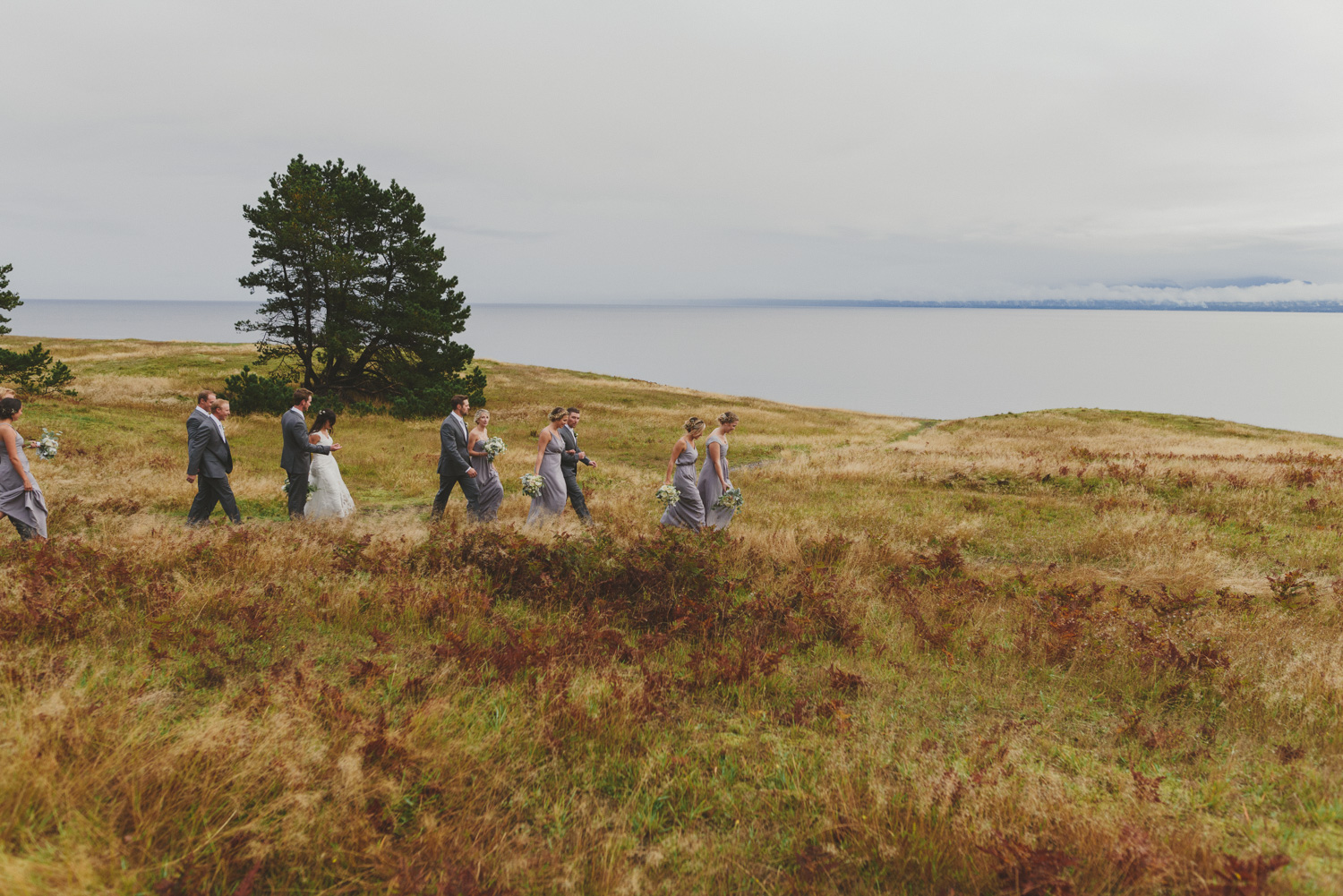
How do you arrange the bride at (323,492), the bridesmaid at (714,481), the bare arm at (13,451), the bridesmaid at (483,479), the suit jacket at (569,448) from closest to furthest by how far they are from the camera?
1. the bare arm at (13,451)
2. the bride at (323,492)
3. the bridesmaid at (714,481)
4. the bridesmaid at (483,479)
5. the suit jacket at (569,448)

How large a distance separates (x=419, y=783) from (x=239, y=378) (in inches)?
1132

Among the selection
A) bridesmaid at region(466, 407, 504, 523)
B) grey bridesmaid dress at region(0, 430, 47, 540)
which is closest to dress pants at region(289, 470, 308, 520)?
bridesmaid at region(466, 407, 504, 523)

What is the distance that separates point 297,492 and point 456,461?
2546 mm

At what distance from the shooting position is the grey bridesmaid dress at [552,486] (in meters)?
11.4

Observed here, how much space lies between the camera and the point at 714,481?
11148 mm

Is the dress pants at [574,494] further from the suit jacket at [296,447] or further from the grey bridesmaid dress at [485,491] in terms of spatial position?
the suit jacket at [296,447]

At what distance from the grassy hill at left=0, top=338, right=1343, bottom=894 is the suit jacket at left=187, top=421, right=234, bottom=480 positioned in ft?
4.38

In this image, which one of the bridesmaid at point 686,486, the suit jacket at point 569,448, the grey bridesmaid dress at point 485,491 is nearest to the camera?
the bridesmaid at point 686,486

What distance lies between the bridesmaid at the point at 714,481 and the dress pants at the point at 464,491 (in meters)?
3.98

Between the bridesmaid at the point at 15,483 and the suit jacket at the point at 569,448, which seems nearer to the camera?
the bridesmaid at the point at 15,483

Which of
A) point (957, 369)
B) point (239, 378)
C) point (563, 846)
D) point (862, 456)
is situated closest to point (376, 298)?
point (239, 378)

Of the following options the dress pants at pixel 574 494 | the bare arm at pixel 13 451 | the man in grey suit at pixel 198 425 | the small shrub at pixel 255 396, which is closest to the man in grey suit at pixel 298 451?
the man in grey suit at pixel 198 425

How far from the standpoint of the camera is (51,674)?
4.26m

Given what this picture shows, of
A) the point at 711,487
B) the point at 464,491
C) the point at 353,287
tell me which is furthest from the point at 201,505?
the point at 353,287
